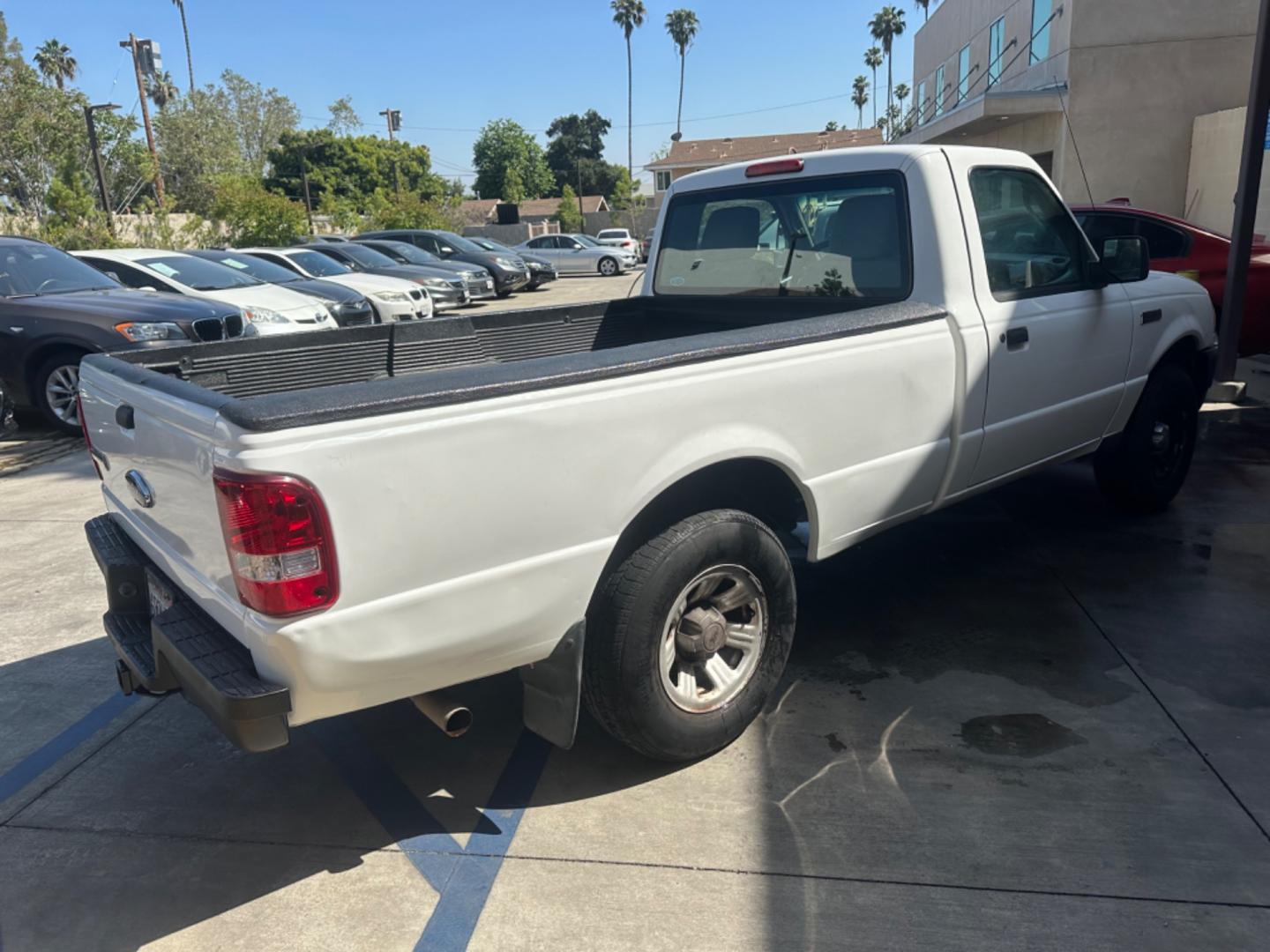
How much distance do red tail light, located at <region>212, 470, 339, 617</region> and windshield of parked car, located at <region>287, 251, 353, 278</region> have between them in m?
14.4

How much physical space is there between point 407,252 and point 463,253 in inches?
116

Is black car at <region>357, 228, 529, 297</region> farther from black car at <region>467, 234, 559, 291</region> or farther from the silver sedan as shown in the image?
the silver sedan

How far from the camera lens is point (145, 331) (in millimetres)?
8508

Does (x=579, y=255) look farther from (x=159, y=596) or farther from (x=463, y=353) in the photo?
(x=159, y=596)

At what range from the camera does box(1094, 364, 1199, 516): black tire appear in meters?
5.31

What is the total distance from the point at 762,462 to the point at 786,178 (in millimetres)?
1727

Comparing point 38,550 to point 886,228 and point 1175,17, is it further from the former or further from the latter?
point 1175,17

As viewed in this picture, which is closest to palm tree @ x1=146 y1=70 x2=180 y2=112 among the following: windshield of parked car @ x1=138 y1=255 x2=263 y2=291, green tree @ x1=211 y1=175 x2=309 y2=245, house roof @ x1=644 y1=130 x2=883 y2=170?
house roof @ x1=644 y1=130 x2=883 y2=170

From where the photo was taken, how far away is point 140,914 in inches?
107

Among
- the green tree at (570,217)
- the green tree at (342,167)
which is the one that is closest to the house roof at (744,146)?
the green tree at (570,217)

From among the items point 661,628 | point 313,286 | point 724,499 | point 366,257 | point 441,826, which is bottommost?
point 441,826

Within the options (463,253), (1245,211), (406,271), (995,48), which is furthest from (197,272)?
(995,48)

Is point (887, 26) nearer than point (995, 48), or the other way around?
point (995, 48)

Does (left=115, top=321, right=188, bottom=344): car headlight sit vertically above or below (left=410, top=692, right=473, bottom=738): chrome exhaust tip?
above
